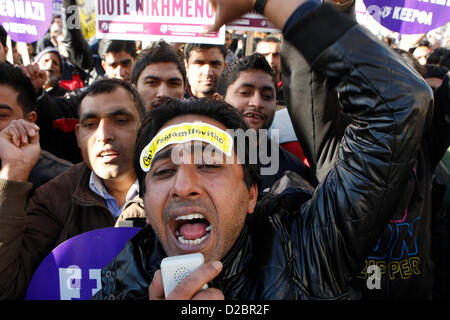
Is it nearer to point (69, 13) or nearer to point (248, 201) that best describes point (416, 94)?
point (248, 201)

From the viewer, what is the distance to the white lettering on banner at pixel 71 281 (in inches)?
67.6

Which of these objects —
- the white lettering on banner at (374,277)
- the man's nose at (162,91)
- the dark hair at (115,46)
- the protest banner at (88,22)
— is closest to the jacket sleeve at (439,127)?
the white lettering on banner at (374,277)

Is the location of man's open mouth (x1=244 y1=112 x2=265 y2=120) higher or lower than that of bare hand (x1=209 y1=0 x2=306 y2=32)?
lower

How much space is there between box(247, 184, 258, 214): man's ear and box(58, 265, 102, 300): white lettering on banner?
761mm

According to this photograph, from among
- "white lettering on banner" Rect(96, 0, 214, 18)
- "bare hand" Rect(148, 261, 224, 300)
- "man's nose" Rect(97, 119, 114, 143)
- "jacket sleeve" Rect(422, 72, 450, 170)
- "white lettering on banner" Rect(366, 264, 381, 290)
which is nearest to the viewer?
"bare hand" Rect(148, 261, 224, 300)

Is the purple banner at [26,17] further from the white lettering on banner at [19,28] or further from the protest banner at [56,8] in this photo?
the protest banner at [56,8]

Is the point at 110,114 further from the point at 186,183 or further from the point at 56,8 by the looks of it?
the point at 56,8

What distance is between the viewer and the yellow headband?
158 centimetres

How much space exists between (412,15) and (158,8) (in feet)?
7.62

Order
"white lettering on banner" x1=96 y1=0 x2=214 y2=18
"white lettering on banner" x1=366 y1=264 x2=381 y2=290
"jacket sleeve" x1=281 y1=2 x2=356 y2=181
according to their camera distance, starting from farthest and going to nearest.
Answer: "white lettering on banner" x1=96 y1=0 x2=214 y2=18 < "white lettering on banner" x1=366 y1=264 x2=381 y2=290 < "jacket sleeve" x1=281 y1=2 x2=356 y2=181

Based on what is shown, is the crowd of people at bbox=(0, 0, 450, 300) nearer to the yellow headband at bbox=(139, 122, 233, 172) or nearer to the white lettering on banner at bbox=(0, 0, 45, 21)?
the yellow headband at bbox=(139, 122, 233, 172)

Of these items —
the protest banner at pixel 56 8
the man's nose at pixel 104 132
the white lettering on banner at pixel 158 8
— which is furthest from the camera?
the protest banner at pixel 56 8

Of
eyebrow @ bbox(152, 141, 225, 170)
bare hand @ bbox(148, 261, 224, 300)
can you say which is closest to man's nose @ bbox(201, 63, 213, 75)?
eyebrow @ bbox(152, 141, 225, 170)

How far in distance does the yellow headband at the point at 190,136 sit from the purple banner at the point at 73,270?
459mm
